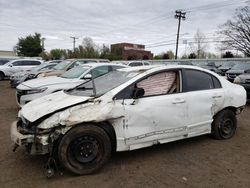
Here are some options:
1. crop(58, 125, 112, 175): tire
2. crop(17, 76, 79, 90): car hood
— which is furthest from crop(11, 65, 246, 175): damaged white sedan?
crop(17, 76, 79, 90): car hood

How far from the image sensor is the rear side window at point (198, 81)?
4953 mm

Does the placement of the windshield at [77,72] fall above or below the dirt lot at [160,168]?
above

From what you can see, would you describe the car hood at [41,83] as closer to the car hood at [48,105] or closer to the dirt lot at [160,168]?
the dirt lot at [160,168]

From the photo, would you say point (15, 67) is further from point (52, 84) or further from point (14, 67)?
point (52, 84)

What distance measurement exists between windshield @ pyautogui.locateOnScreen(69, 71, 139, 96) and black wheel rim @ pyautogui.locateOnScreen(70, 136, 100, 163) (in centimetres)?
79

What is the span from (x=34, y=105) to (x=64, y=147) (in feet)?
3.43

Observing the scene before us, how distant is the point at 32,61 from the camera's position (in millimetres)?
21891

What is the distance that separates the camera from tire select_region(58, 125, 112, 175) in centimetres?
373

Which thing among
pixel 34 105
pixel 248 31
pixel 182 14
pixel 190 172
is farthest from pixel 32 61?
pixel 248 31

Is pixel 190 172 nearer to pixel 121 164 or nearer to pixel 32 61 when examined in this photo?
pixel 121 164

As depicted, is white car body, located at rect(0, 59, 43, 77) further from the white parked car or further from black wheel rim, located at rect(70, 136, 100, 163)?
black wheel rim, located at rect(70, 136, 100, 163)

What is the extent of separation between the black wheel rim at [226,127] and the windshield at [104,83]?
214cm

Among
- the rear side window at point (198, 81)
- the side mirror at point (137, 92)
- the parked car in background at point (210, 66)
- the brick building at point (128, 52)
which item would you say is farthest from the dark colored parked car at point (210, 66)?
the brick building at point (128, 52)

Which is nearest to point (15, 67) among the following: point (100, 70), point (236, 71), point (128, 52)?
point (100, 70)
